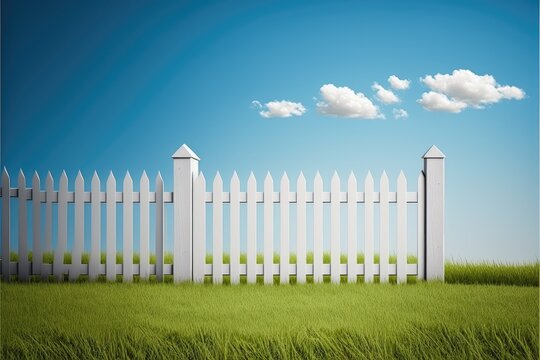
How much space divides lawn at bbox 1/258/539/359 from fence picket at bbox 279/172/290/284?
1.95ft

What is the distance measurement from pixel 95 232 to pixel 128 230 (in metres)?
0.44

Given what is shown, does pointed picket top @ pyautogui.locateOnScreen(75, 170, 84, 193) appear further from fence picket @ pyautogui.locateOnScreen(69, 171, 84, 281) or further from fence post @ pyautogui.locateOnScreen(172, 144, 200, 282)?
fence post @ pyautogui.locateOnScreen(172, 144, 200, 282)

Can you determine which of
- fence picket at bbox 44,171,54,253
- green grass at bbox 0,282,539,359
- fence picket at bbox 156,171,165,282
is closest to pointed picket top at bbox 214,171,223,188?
fence picket at bbox 156,171,165,282

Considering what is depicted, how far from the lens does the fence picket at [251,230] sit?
6512mm

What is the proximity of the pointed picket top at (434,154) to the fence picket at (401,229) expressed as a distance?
42cm

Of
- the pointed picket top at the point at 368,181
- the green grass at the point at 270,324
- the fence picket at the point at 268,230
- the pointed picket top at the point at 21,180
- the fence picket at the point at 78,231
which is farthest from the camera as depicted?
the pointed picket top at the point at 21,180

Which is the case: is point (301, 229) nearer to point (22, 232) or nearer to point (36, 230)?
point (36, 230)

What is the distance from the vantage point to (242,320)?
4.28 metres

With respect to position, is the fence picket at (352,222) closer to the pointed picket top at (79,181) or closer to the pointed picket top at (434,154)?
the pointed picket top at (434,154)

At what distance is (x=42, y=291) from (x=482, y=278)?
5637 mm

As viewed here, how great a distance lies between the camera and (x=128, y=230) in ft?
22.0

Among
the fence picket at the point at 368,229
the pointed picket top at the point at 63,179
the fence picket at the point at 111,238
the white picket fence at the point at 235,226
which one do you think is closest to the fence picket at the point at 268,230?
the white picket fence at the point at 235,226

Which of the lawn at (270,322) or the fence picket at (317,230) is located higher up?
the fence picket at (317,230)

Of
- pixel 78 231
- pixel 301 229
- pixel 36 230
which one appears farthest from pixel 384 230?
pixel 36 230
